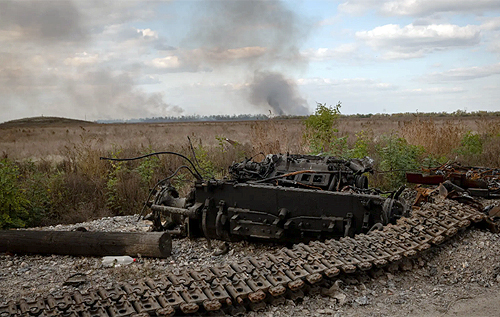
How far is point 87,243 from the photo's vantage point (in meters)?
7.08

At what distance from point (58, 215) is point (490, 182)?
30.4 feet

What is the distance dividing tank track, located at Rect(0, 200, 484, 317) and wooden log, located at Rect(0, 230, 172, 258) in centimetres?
194

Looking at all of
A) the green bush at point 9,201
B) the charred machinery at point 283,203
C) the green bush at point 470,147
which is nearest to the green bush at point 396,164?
the green bush at point 470,147

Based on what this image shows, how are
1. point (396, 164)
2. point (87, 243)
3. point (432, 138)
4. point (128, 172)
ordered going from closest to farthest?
point (87, 243) < point (396, 164) < point (128, 172) < point (432, 138)

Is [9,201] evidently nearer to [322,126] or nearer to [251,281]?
[251,281]

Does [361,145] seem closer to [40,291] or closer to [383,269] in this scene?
[383,269]

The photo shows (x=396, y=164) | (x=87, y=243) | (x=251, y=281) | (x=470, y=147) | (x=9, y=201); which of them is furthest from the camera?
(x=470, y=147)

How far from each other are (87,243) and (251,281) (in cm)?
331

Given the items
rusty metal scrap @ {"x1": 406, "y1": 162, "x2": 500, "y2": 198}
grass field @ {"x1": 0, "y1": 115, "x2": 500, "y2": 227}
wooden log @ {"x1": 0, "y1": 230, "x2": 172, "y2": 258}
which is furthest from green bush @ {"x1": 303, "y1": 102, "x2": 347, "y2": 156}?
wooden log @ {"x1": 0, "y1": 230, "x2": 172, "y2": 258}

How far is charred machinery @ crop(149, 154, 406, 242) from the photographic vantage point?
6.41 metres

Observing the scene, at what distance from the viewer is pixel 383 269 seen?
562 centimetres

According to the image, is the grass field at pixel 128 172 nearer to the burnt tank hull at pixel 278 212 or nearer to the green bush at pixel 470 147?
the green bush at pixel 470 147

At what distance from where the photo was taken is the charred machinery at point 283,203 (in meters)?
6.41

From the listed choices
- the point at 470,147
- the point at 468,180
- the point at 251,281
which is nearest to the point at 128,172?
the point at 468,180
